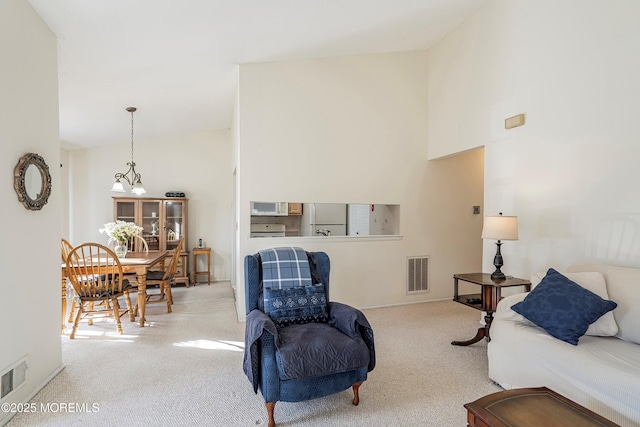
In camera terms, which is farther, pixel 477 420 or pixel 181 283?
pixel 181 283

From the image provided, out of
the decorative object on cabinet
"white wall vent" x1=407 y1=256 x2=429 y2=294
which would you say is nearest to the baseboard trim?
the decorative object on cabinet

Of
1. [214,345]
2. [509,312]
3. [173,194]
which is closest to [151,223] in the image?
[173,194]

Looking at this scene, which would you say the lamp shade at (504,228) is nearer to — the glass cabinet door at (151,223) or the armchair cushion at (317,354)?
the armchair cushion at (317,354)

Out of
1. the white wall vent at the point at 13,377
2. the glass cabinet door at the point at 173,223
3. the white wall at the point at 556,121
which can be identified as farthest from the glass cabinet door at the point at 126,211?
the white wall at the point at 556,121

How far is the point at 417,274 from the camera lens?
4680mm

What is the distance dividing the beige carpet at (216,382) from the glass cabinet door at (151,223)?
2010 mm

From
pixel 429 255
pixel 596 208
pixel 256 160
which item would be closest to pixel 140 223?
pixel 256 160

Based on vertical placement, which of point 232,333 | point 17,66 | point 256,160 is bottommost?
point 232,333

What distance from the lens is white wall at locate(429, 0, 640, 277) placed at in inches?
97.0

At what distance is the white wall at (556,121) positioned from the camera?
246cm

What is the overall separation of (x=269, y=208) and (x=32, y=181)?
86.3 inches

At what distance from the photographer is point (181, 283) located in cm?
575

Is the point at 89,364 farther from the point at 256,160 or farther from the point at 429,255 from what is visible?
the point at 429,255

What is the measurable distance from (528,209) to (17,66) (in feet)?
14.0
